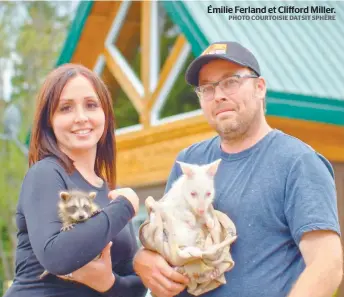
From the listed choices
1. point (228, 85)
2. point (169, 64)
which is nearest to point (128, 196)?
point (228, 85)

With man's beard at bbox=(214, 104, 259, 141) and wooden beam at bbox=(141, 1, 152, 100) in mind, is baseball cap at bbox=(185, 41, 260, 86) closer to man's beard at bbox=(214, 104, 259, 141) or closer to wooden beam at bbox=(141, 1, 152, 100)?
man's beard at bbox=(214, 104, 259, 141)

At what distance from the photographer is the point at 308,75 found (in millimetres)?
9336

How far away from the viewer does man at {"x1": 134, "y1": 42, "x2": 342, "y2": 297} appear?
3047 millimetres

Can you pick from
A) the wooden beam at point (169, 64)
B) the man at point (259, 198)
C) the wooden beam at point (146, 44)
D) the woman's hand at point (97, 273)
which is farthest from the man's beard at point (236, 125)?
the wooden beam at point (146, 44)

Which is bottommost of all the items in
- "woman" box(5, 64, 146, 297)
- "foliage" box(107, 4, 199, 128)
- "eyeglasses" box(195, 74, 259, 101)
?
"foliage" box(107, 4, 199, 128)

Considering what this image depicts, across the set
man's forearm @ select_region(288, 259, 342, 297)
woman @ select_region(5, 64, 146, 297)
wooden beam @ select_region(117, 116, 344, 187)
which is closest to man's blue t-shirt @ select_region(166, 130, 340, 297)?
man's forearm @ select_region(288, 259, 342, 297)

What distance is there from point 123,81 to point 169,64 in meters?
1.48

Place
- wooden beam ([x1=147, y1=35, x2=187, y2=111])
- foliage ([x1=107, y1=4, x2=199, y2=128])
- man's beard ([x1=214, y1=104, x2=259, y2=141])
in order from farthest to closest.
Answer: foliage ([x1=107, y1=4, x2=199, y2=128]), wooden beam ([x1=147, y1=35, x2=187, y2=111]), man's beard ([x1=214, y1=104, x2=259, y2=141])

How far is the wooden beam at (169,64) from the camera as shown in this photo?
11039 millimetres

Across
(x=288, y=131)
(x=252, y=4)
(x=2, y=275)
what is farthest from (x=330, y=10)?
(x=2, y=275)

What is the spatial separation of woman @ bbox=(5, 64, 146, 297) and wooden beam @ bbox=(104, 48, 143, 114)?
8781 millimetres

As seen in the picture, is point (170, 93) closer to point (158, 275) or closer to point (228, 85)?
point (228, 85)

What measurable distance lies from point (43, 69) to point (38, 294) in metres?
24.0

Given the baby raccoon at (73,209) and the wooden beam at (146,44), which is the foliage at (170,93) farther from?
the baby raccoon at (73,209)
